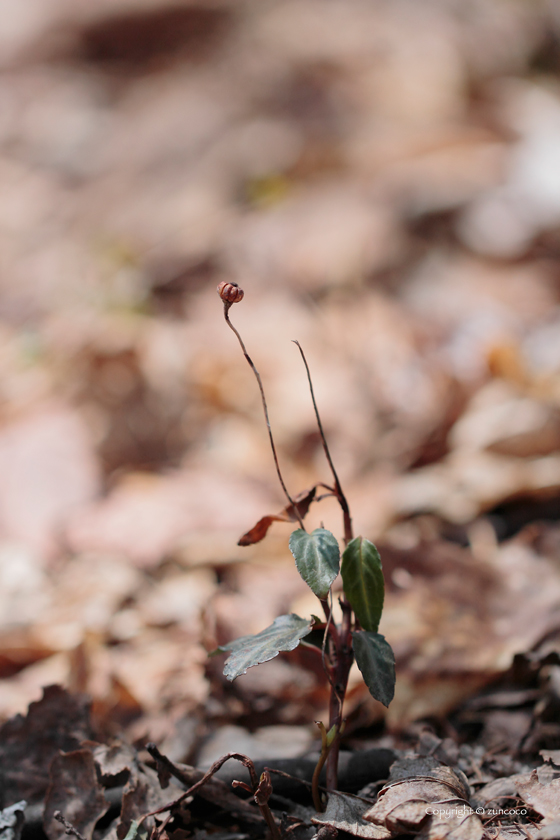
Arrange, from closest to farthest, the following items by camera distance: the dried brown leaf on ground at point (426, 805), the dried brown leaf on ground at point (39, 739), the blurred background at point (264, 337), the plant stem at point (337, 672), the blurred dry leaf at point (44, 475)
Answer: the dried brown leaf on ground at point (426, 805), the plant stem at point (337, 672), the dried brown leaf on ground at point (39, 739), the blurred background at point (264, 337), the blurred dry leaf at point (44, 475)

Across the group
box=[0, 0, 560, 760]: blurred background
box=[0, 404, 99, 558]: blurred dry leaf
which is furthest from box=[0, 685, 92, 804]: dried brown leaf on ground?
box=[0, 404, 99, 558]: blurred dry leaf

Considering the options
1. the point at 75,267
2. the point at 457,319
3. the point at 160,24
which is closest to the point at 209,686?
the point at 457,319

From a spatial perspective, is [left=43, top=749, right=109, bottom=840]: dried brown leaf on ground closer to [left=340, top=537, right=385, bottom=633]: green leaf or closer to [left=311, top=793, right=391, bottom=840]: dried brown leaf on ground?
[left=311, top=793, right=391, bottom=840]: dried brown leaf on ground

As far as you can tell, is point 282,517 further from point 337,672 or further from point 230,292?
point 230,292

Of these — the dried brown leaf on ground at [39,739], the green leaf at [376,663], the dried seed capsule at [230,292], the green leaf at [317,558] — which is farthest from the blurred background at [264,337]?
the dried seed capsule at [230,292]

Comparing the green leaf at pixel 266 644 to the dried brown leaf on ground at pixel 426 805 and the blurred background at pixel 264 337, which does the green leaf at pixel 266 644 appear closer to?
the dried brown leaf on ground at pixel 426 805

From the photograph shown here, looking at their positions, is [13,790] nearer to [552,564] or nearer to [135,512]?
[135,512]
